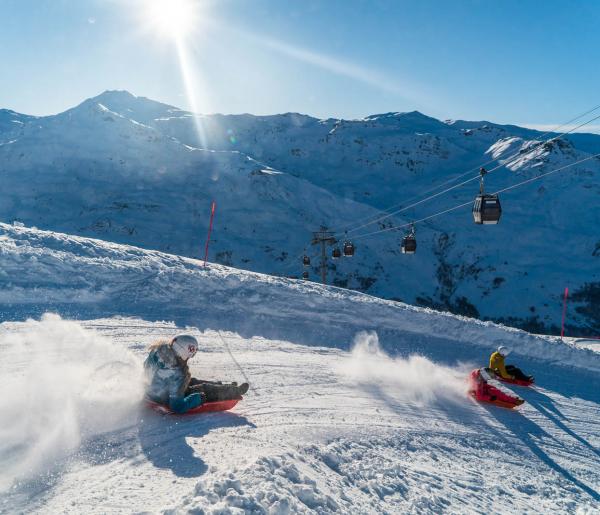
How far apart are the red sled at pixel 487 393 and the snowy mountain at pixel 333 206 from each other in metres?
38.3

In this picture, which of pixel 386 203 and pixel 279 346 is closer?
pixel 279 346

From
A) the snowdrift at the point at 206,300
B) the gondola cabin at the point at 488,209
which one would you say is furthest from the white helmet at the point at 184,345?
the gondola cabin at the point at 488,209

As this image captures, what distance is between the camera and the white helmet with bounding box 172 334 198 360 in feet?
23.1

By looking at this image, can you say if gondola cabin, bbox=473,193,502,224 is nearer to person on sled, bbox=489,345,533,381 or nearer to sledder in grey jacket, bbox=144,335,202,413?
person on sled, bbox=489,345,533,381

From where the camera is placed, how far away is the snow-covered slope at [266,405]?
17.1 feet

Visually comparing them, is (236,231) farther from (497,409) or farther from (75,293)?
(497,409)

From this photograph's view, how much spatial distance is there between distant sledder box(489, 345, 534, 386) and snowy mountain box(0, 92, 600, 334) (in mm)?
37020

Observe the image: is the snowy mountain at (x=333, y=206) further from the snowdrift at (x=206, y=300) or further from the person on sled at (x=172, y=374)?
the person on sled at (x=172, y=374)

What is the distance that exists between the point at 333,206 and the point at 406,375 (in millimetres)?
56025

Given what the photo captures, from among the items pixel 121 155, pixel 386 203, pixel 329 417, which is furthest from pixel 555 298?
pixel 121 155

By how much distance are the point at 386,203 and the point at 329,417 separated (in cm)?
6835

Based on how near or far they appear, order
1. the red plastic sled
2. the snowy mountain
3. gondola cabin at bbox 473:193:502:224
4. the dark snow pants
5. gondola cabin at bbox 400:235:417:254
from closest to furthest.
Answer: the red plastic sled, the dark snow pants, gondola cabin at bbox 473:193:502:224, gondola cabin at bbox 400:235:417:254, the snowy mountain

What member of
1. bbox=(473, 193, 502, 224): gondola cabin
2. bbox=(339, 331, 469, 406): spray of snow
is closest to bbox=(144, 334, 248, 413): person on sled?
bbox=(339, 331, 469, 406): spray of snow

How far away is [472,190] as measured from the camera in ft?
248
